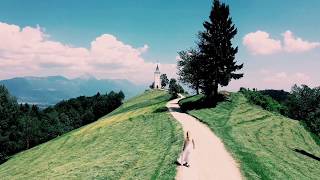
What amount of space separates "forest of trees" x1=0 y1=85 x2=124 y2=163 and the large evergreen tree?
4713 cm

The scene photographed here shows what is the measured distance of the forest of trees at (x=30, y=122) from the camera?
85375 mm

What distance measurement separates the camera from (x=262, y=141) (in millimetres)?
39375

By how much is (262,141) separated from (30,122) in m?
104

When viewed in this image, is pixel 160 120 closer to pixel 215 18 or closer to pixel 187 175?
pixel 215 18

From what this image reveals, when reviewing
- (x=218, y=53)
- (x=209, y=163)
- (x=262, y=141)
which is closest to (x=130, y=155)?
(x=209, y=163)

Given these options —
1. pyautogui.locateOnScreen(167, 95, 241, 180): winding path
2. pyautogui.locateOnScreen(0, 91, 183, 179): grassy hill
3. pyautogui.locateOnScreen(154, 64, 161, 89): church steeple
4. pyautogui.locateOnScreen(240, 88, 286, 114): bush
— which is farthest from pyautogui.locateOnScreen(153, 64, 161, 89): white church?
pyautogui.locateOnScreen(167, 95, 241, 180): winding path

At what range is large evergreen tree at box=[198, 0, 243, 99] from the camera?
6462cm

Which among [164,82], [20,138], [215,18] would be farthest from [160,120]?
[164,82]

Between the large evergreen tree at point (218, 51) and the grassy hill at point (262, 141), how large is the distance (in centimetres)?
475

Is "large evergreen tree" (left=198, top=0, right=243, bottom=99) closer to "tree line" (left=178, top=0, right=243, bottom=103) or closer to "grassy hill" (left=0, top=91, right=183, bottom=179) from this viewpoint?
"tree line" (left=178, top=0, right=243, bottom=103)

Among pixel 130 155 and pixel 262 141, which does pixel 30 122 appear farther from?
pixel 262 141

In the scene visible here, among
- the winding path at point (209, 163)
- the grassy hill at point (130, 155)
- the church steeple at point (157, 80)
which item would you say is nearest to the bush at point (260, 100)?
the grassy hill at point (130, 155)

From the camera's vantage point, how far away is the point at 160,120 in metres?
54.0

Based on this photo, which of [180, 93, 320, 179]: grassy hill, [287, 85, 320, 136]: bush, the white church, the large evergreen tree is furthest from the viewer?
the white church
